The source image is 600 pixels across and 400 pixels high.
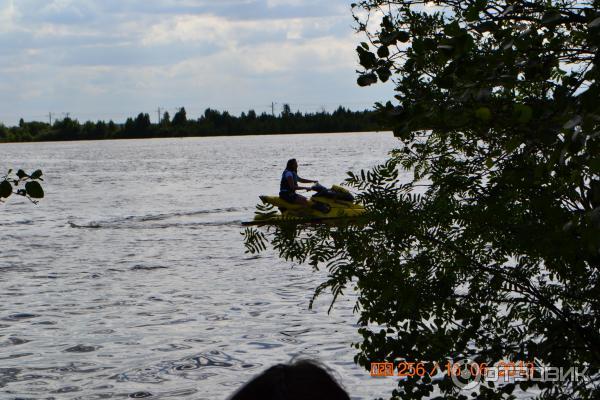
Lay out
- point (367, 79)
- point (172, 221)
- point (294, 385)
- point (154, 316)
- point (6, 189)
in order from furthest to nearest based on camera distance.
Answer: point (172, 221) → point (154, 316) → point (6, 189) → point (367, 79) → point (294, 385)

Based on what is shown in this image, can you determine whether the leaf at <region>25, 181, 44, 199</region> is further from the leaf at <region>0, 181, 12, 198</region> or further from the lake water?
the lake water

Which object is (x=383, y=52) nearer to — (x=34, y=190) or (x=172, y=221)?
(x=34, y=190)

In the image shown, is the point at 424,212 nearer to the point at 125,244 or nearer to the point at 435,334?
the point at 435,334

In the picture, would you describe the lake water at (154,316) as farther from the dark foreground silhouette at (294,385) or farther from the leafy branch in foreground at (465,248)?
the dark foreground silhouette at (294,385)

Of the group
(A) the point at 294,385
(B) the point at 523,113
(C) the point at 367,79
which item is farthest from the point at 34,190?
(A) the point at 294,385

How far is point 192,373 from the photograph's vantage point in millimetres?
11273

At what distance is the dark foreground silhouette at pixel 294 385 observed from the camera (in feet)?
5.98

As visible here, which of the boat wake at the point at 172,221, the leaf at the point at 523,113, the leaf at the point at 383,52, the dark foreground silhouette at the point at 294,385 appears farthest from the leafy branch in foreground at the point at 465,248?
the boat wake at the point at 172,221

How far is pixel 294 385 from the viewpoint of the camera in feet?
6.00

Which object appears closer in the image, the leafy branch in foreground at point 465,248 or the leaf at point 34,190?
the leaf at point 34,190

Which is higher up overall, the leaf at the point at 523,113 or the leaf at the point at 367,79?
the leaf at the point at 367,79

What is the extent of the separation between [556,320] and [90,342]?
900 cm

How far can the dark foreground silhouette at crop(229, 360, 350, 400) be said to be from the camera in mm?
1822

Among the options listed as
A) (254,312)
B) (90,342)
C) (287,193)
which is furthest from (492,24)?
(287,193)
